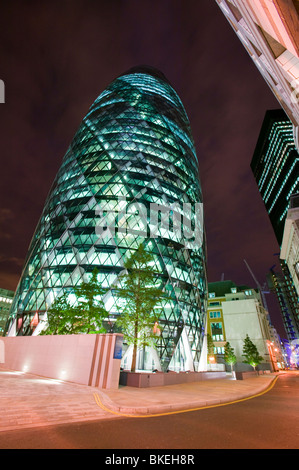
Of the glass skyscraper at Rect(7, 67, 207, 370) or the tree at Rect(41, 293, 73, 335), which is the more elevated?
the glass skyscraper at Rect(7, 67, 207, 370)

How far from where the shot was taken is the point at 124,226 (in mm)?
29297

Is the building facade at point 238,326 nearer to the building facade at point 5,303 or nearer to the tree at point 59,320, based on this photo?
the tree at point 59,320

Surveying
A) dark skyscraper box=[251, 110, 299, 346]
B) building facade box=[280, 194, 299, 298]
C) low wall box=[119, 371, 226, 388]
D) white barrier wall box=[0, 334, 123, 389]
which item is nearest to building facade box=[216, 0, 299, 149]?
white barrier wall box=[0, 334, 123, 389]

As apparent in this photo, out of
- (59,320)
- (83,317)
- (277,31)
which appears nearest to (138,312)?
(83,317)

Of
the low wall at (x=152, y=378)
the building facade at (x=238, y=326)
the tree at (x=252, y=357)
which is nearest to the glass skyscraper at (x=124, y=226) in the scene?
the low wall at (x=152, y=378)


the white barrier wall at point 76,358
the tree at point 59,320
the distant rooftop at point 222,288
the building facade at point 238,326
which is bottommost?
the white barrier wall at point 76,358

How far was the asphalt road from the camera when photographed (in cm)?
381

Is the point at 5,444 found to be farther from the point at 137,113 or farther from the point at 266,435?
the point at 137,113

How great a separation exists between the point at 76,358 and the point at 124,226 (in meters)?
18.6

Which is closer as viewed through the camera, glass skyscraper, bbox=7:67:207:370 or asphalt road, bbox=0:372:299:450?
asphalt road, bbox=0:372:299:450

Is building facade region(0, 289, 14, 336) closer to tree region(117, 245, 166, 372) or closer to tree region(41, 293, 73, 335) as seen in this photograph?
tree region(41, 293, 73, 335)

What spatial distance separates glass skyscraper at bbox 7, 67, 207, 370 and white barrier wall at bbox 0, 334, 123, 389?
691 centimetres

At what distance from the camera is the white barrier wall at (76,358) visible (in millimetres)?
11258

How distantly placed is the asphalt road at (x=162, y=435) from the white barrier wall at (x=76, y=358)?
20.2ft
